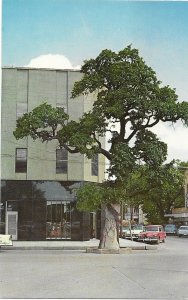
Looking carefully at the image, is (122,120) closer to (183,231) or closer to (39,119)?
(39,119)

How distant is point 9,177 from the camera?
29.5 metres

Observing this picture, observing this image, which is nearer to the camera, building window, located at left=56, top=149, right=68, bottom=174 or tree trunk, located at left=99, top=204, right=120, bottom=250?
tree trunk, located at left=99, top=204, right=120, bottom=250

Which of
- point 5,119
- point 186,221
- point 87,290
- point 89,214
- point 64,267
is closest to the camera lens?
point 87,290

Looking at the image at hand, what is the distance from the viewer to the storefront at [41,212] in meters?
29.5

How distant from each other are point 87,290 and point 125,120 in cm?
1209

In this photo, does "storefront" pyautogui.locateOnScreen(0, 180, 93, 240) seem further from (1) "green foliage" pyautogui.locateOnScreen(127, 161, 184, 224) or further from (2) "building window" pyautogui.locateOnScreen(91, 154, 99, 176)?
(1) "green foliage" pyautogui.locateOnScreen(127, 161, 184, 224)

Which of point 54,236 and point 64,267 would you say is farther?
point 54,236

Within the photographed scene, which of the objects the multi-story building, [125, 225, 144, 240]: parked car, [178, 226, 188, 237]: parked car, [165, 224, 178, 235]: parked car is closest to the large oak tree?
the multi-story building

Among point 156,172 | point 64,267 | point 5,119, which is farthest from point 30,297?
point 5,119

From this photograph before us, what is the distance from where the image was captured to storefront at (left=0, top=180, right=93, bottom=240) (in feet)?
96.6

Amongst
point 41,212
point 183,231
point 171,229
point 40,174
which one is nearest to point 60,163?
point 40,174

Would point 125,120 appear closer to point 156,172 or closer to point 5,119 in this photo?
point 156,172

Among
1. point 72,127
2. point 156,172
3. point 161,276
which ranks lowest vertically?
point 161,276

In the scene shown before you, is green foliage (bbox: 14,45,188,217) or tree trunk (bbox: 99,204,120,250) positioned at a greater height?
green foliage (bbox: 14,45,188,217)
